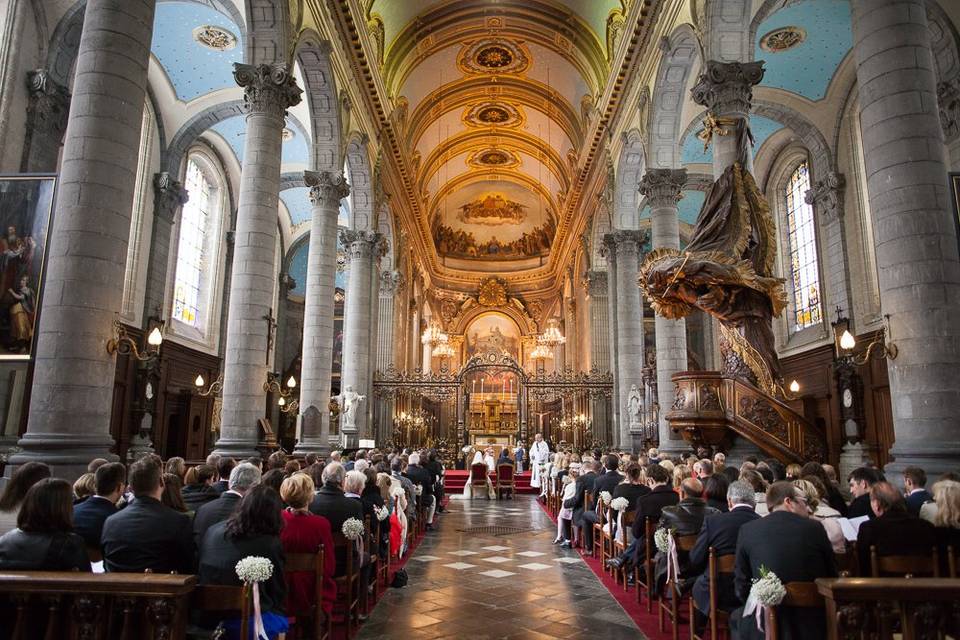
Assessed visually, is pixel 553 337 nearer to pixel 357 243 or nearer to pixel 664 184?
pixel 357 243

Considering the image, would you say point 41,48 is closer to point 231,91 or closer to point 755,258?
point 231,91

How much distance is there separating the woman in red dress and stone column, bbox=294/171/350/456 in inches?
402

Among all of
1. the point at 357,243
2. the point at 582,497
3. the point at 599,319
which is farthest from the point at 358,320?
the point at 582,497

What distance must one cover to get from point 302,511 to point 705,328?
27.1 metres

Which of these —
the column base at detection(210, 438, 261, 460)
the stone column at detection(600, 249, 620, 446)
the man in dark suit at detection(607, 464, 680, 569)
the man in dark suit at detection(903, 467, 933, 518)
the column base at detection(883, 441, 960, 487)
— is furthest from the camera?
the stone column at detection(600, 249, 620, 446)

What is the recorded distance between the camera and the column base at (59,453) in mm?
6184

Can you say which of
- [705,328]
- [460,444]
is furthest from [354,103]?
[705,328]

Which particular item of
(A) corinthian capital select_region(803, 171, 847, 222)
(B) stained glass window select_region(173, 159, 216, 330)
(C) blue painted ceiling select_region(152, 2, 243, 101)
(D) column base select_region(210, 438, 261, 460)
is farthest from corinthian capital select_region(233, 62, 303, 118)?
(A) corinthian capital select_region(803, 171, 847, 222)

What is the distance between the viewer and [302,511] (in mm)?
4746

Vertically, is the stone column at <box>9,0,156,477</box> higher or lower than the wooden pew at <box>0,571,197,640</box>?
higher

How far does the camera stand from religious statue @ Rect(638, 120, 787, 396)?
31.0 feet

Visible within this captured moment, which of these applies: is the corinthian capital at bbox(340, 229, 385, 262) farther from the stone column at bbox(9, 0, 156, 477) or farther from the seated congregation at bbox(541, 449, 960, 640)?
the seated congregation at bbox(541, 449, 960, 640)

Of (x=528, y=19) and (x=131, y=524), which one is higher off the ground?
Result: (x=528, y=19)

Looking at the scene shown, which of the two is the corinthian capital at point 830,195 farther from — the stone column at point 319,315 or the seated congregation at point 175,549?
the seated congregation at point 175,549
